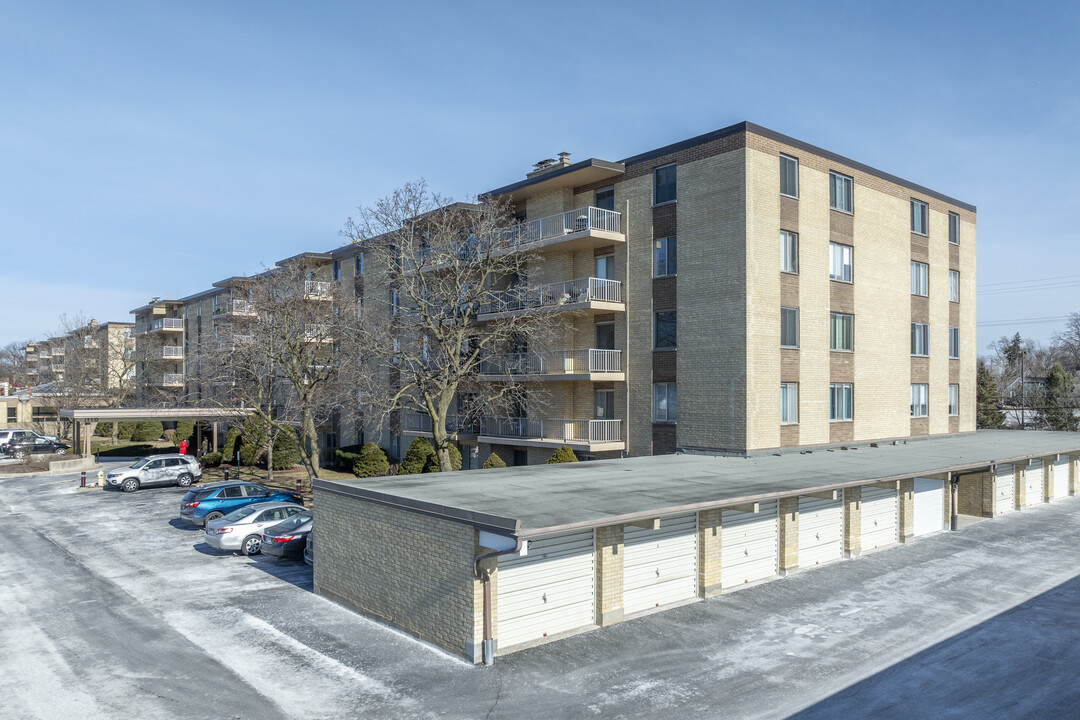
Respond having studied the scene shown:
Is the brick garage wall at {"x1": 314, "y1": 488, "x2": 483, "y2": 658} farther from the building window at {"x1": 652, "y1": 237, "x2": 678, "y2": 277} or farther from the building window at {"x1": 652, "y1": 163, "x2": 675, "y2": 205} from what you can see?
the building window at {"x1": 652, "y1": 163, "x2": 675, "y2": 205}

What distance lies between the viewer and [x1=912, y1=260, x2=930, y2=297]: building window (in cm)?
3491

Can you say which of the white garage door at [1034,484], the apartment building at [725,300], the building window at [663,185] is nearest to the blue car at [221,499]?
the apartment building at [725,300]

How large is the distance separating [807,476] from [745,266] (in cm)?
823

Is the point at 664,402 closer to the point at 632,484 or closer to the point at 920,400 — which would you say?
the point at 632,484

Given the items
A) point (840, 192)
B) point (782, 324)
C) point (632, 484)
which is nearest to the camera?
point (632, 484)

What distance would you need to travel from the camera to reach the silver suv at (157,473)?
37.1 metres

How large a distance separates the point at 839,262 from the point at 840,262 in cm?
8

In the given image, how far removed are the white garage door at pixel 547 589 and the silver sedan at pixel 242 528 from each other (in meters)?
11.6

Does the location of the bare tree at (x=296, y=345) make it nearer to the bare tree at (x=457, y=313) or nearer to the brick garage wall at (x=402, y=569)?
the bare tree at (x=457, y=313)

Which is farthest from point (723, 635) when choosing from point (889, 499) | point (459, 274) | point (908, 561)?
point (459, 274)

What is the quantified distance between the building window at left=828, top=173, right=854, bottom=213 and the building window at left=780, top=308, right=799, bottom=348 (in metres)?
5.12

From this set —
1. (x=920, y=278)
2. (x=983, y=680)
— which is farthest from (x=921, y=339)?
(x=983, y=680)

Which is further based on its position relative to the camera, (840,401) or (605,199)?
(605,199)

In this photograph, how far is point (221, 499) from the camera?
28.0 m
